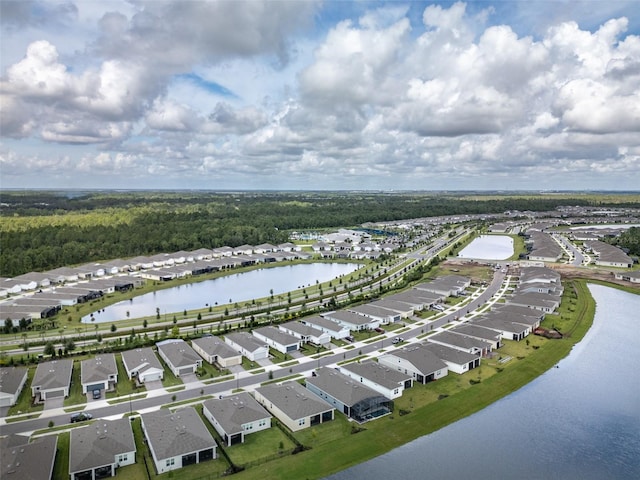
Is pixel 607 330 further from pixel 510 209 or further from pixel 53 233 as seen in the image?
pixel 510 209

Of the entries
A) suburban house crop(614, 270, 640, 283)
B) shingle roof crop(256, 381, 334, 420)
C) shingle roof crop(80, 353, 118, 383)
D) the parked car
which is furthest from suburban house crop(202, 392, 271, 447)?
suburban house crop(614, 270, 640, 283)

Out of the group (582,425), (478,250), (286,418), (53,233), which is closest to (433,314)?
(582,425)

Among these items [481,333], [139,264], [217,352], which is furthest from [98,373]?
[139,264]

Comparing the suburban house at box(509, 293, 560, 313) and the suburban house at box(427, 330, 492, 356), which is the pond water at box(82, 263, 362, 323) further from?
the suburban house at box(509, 293, 560, 313)

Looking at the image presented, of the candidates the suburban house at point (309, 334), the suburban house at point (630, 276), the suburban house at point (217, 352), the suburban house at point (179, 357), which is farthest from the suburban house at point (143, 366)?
the suburban house at point (630, 276)

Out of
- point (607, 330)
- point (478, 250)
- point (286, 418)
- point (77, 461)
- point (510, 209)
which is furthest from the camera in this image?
point (510, 209)

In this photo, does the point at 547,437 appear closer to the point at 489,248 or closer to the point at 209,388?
the point at 209,388
